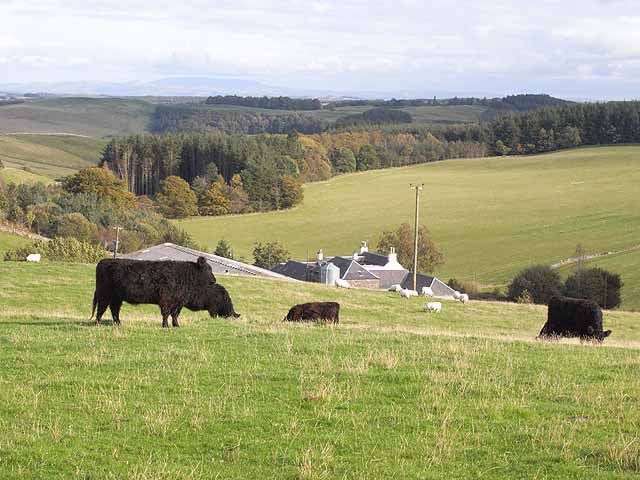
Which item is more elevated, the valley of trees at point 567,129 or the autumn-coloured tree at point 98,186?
the valley of trees at point 567,129

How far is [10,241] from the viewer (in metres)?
64.1

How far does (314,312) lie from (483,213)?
93.7 metres

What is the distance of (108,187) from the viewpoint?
10981cm

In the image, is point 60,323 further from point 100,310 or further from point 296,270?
point 296,270

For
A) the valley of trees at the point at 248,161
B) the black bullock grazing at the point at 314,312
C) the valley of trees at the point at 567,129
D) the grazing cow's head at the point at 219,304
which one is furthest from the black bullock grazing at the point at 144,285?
the valley of trees at the point at 567,129

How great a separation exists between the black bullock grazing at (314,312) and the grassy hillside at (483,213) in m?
50.1

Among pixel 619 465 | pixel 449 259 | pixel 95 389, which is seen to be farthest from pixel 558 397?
pixel 449 259

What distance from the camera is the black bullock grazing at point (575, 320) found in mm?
21969

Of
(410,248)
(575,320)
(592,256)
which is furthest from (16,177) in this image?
(575,320)

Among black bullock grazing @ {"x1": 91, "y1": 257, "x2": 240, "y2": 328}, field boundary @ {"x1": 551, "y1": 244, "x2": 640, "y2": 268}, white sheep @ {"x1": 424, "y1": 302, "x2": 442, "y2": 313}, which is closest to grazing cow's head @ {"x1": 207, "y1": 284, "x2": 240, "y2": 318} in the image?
black bullock grazing @ {"x1": 91, "y1": 257, "x2": 240, "y2": 328}

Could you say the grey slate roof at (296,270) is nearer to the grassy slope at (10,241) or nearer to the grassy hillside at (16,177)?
the grassy slope at (10,241)

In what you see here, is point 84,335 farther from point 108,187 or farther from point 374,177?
point 374,177

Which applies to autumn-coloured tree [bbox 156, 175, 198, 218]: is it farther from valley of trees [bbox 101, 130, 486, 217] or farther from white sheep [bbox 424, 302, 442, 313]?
white sheep [bbox 424, 302, 442, 313]

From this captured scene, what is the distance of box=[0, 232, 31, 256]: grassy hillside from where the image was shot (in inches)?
2440
